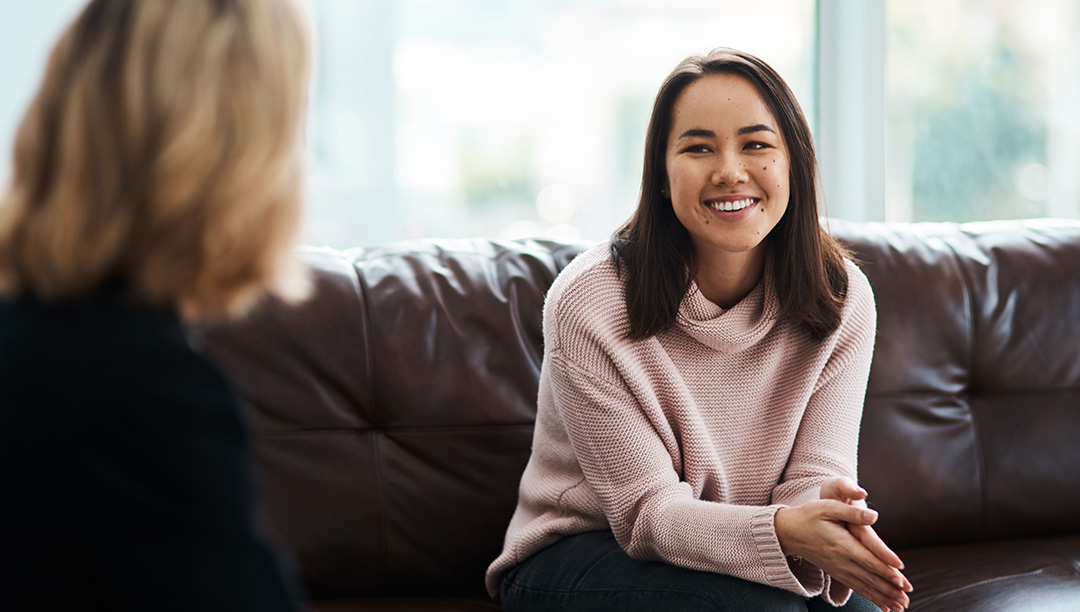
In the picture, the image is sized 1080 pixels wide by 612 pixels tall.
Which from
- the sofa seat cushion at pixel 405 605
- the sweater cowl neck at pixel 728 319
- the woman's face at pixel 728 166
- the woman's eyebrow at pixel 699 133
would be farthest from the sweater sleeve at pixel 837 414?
the sofa seat cushion at pixel 405 605

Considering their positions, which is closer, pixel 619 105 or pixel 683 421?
pixel 683 421

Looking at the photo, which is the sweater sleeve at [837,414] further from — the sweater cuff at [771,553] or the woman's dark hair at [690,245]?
the sweater cuff at [771,553]

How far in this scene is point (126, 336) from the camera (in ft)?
2.17

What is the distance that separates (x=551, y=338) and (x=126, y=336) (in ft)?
2.76

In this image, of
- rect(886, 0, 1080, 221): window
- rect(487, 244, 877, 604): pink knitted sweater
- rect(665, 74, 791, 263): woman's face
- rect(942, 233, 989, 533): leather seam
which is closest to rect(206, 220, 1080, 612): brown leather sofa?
rect(942, 233, 989, 533): leather seam

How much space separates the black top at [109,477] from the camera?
630mm

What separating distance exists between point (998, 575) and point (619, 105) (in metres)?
1.47

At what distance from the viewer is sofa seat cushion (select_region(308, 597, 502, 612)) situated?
1.51 m

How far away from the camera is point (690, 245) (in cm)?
155

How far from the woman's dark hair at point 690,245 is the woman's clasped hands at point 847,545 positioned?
35 centimetres

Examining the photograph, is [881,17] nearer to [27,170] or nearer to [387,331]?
[387,331]

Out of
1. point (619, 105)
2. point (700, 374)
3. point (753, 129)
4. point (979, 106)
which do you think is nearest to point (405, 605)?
point (700, 374)

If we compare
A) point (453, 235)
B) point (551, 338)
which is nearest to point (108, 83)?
point (551, 338)

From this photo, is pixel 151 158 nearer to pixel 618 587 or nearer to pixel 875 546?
pixel 618 587
